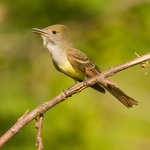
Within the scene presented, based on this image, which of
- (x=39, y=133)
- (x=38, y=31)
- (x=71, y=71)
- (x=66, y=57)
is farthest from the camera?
(x=38, y=31)

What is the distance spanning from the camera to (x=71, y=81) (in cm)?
573

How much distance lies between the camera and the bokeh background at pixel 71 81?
541 centimetres

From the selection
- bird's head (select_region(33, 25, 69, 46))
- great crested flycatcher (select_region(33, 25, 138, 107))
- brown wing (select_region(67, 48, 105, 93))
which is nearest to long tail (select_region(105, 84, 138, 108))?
great crested flycatcher (select_region(33, 25, 138, 107))

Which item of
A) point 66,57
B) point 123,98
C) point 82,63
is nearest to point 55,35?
point 66,57

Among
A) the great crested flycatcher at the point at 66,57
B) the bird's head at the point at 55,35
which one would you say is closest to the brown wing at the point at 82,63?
the great crested flycatcher at the point at 66,57

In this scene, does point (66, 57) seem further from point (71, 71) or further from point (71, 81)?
point (71, 81)

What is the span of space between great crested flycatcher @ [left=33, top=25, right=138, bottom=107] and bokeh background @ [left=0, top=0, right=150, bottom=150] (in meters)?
0.45

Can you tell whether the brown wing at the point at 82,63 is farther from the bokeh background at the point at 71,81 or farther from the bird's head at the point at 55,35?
the bokeh background at the point at 71,81

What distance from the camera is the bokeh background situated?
541 centimetres

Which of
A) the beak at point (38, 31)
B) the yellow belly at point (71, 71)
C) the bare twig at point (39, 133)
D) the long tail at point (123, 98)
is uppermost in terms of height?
the beak at point (38, 31)

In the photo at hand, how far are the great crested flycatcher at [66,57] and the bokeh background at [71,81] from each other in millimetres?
452

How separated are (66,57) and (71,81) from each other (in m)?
0.53

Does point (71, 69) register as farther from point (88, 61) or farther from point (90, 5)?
point (90, 5)

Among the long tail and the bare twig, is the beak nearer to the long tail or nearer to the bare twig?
the long tail
